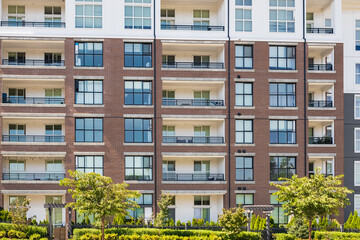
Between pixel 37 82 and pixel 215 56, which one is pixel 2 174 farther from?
pixel 215 56

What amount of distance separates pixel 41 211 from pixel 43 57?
1419 centimetres

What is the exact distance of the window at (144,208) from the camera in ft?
156

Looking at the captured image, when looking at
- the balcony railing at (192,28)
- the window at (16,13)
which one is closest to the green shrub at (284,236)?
the balcony railing at (192,28)

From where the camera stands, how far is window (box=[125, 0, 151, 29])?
161 ft

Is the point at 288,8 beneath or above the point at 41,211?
above

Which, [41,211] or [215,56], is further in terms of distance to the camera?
[215,56]

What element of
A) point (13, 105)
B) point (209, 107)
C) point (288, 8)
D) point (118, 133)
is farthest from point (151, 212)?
point (288, 8)

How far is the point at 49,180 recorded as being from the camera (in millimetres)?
47625

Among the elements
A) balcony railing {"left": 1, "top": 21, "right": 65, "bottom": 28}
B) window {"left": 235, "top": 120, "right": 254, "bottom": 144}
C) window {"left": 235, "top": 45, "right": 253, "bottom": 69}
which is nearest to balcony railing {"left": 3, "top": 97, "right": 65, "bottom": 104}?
balcony railing {"left": 1, "top": 21, "right": 65, "bottom": 28}

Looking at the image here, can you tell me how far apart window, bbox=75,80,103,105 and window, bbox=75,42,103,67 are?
1677mm

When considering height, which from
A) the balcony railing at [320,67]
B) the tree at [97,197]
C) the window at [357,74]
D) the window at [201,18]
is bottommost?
the tree at [97,197]

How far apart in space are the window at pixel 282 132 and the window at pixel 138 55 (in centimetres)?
1270

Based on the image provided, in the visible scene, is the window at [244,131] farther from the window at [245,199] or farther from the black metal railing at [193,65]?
the black metal railing at [193,65]

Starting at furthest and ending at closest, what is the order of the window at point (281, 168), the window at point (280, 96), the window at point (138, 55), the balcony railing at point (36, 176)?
the window at point (280, 96), the window at point (281, 168), the window at point (138, 55), the balcony railing at point (36, 176)
